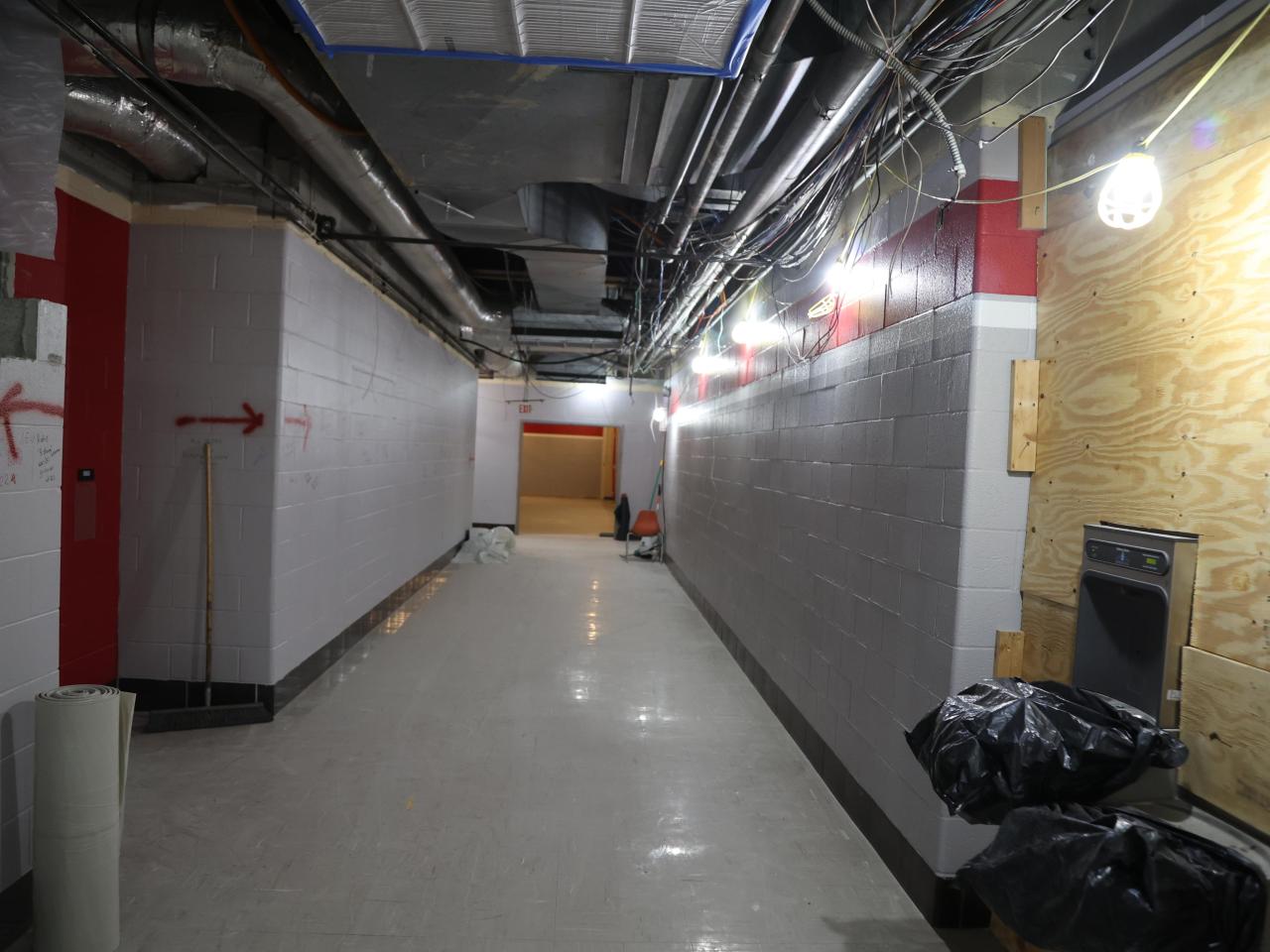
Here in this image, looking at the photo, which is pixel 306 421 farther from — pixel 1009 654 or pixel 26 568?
pixel 1009 654

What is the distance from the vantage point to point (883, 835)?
250 centimetres

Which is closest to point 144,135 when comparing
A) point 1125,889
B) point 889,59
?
point 889,59

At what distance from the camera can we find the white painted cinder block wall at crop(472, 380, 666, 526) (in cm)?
1093

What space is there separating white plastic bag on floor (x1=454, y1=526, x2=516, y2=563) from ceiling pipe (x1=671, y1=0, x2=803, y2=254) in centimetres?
617

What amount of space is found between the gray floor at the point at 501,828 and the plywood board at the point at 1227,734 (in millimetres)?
949

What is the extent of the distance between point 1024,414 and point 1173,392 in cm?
45

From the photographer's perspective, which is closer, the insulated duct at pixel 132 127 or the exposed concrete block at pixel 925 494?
the exposed concrete block at pixel 925 494

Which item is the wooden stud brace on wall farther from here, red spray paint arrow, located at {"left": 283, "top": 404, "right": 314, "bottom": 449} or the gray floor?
red spray paint arrow, located at {"left": 283, "top": 404, "right": 314, "bottom": 449}

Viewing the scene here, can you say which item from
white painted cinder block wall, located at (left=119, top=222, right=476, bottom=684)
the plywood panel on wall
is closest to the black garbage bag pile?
the plywood panel on wall

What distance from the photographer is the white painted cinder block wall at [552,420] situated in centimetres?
1093

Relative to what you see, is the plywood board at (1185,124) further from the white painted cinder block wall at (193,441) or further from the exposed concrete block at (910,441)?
the white painted cinder block wall at (193,441)

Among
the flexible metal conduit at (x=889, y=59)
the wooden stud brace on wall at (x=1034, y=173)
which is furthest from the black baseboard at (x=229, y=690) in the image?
the wooden stud brace on wall at (x=1034, y=173)

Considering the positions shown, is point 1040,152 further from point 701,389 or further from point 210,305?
point 701,389

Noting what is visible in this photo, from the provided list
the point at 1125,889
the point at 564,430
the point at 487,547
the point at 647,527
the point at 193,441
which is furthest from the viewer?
the point at 564,430
